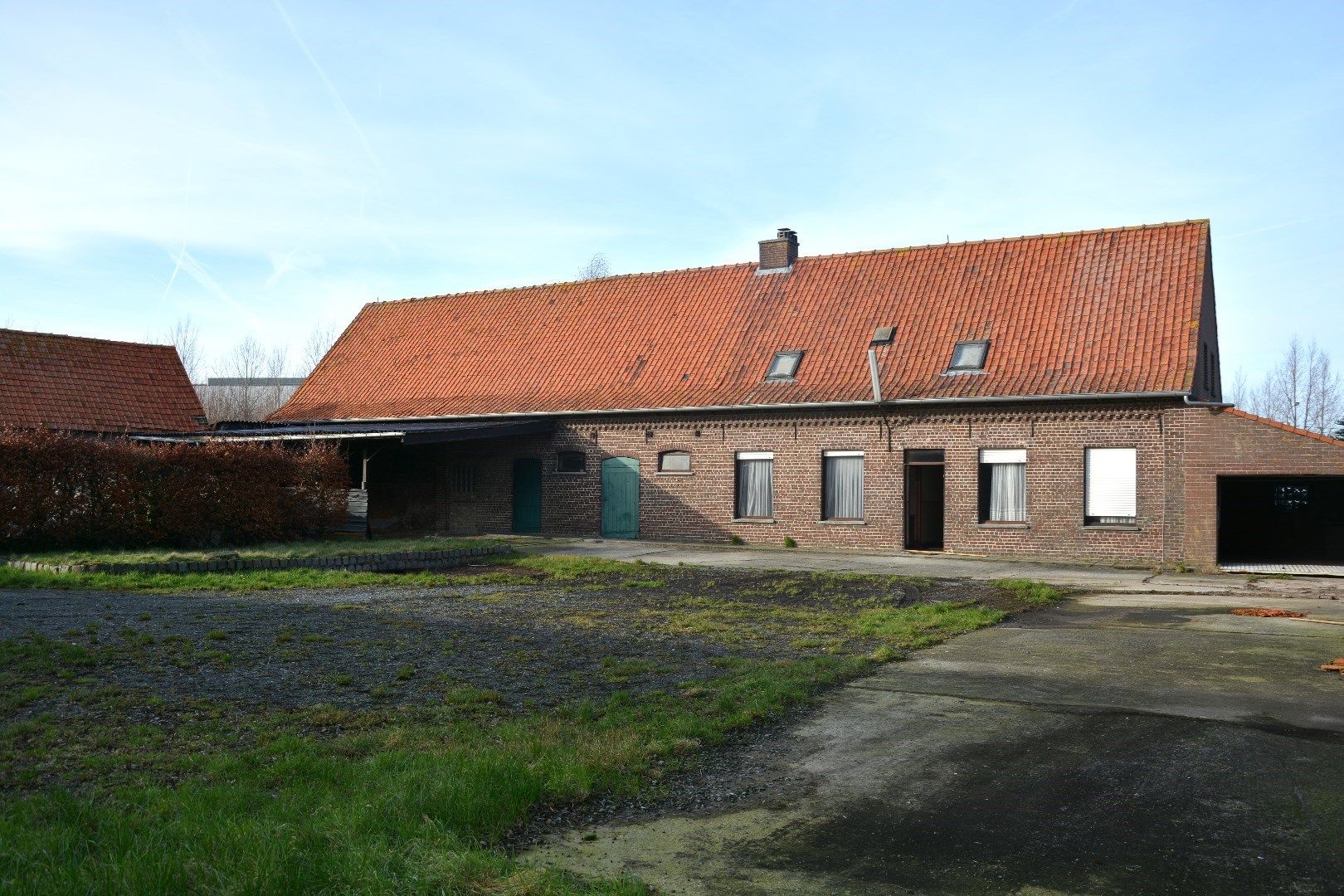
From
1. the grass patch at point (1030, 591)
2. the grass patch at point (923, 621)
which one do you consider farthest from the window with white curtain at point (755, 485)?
the grass patch at point (923, 621)

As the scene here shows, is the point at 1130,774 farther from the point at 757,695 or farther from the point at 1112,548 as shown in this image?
the point at 1112,548

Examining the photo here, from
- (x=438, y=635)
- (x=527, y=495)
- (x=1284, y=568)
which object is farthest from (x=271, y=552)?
(x=1284, y=568)

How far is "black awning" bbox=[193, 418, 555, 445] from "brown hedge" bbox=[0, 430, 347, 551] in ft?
8.04

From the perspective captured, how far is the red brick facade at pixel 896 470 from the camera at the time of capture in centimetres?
1877

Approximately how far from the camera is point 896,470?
→ 22.0 m

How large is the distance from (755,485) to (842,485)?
2.00 meters

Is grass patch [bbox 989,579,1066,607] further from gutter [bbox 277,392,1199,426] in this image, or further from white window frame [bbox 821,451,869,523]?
white window frame [bbox 821,451,869,523]

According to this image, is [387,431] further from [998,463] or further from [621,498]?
[998,463]

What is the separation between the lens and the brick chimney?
27.1 meters

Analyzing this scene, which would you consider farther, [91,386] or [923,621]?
[91,386]

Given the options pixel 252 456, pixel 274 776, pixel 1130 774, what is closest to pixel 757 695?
pixel 1130 774

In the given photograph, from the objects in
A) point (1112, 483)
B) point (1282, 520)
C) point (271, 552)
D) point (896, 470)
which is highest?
point (896, 470)

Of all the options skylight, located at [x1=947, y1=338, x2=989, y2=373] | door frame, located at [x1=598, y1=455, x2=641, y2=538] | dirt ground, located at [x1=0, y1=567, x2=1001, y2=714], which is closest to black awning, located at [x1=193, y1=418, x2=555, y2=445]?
door frame, located at [x1=598, y1=455, x2=641, y2=538]

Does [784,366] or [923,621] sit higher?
[784,366]
